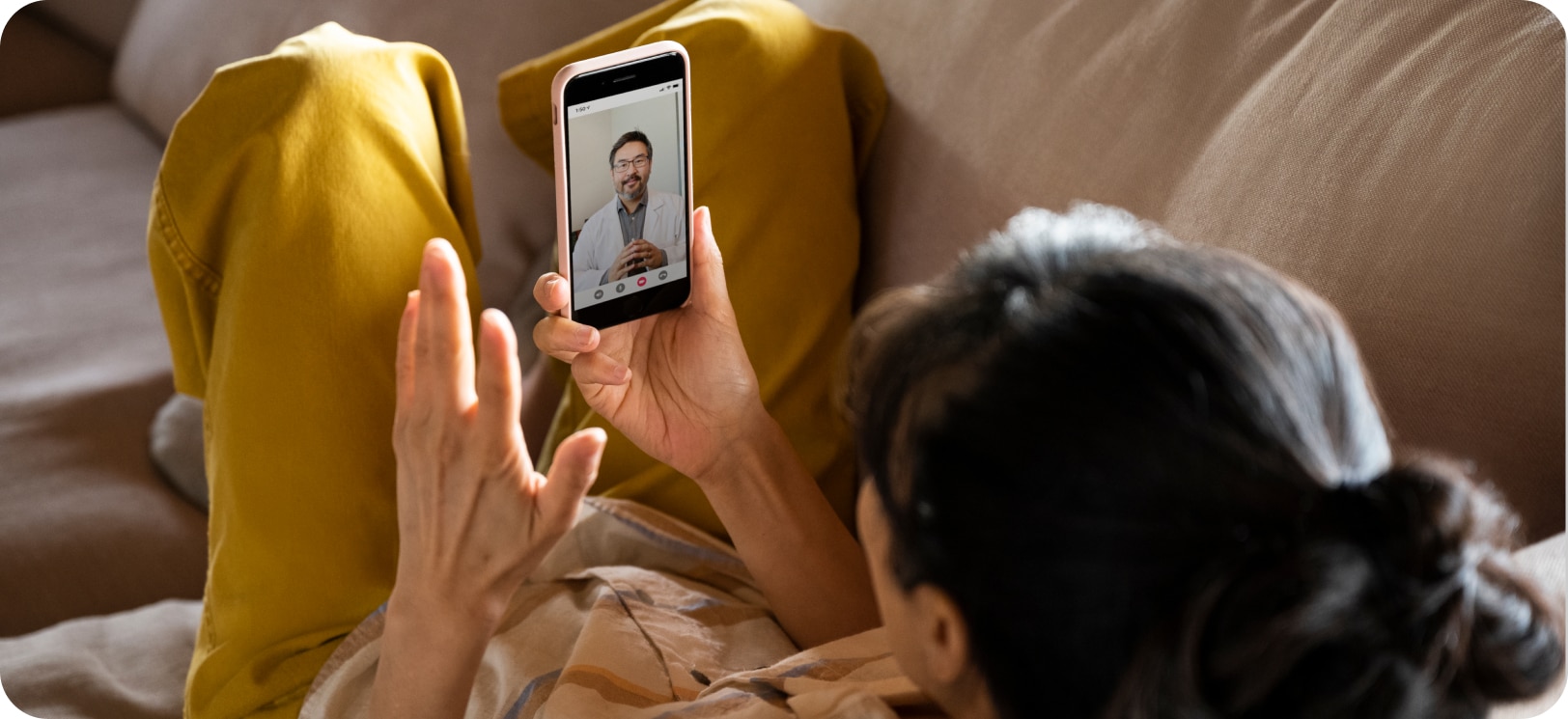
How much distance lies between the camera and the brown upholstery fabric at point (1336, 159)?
0.67 meters

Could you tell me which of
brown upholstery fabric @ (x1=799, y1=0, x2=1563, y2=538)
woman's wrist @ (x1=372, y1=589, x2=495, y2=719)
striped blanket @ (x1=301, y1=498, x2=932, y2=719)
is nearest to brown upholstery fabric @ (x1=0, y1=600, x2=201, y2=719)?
striped blanket @ (x1=301, y1=498, x2=932, y2=719)

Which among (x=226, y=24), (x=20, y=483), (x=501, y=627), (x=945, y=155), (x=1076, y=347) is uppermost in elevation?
(x=1076, y=347)

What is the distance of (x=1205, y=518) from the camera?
18.7 inches

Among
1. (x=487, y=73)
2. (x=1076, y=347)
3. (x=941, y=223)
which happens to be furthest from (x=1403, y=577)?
(x=487, y=73)

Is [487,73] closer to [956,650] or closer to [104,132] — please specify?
[104,132]

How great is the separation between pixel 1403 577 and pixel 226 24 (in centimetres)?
173

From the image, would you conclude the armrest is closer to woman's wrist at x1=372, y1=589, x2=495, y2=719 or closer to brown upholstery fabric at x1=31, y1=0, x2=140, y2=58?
brown upholstery fabric at x1=31, y1=0, x2=140, y2=58

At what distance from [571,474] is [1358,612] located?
14.6 inches

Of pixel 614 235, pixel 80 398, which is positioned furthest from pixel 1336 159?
pixel 80 398

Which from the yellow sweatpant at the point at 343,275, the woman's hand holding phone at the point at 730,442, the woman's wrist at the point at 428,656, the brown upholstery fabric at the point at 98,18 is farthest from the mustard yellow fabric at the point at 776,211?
the brown upholstery fabric at the point at 98,18

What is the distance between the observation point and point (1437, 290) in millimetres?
689

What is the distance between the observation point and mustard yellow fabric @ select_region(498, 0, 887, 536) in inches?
41.4

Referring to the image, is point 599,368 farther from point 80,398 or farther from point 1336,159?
point 80,398

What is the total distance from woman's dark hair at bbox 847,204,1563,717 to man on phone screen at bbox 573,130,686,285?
0.39 metres
